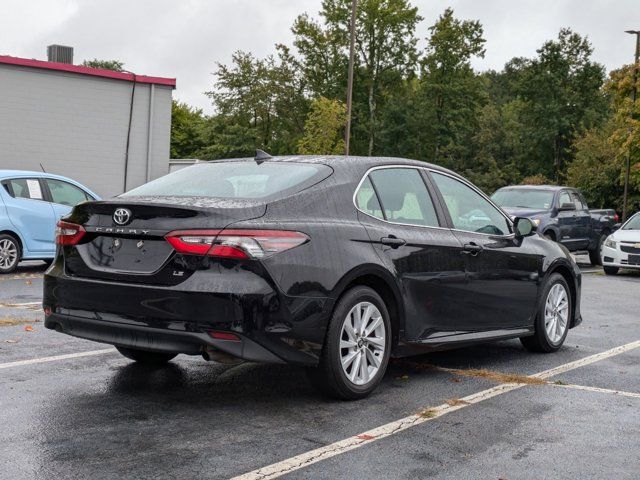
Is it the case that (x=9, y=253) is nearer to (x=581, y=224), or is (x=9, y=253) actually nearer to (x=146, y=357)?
(x=146, y=357)

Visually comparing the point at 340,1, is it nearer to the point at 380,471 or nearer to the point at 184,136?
the point at 184,136

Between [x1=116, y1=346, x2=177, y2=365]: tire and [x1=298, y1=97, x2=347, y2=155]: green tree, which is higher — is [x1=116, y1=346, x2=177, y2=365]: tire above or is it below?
below

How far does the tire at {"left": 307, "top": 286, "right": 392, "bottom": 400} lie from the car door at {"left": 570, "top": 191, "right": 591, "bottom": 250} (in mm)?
15914

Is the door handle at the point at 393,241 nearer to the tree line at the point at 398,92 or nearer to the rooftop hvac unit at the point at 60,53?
the rooftop hvac unit at the point at 60,53

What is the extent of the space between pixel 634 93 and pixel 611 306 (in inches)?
1115

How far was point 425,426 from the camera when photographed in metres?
5.18

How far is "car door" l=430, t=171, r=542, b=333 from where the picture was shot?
6832 mm

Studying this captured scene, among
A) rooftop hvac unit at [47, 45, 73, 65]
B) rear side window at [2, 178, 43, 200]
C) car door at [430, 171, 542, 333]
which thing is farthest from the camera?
rooftop hvac unit at [47, 45, 73, 65]

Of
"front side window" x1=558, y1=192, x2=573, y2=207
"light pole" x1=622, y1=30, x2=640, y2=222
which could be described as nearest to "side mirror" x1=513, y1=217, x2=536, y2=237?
"front side window" x1=558, y1=192, x2=573, y2=207

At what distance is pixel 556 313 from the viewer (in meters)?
8.02

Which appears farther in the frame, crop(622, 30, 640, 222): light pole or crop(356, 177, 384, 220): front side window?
crop(622, 30, 640, 222): light pole

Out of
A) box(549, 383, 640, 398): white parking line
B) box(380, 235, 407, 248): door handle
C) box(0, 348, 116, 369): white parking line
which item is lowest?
box(0, 348, 116, 369): white parking line

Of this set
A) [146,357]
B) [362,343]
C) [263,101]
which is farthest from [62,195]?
[263,101]

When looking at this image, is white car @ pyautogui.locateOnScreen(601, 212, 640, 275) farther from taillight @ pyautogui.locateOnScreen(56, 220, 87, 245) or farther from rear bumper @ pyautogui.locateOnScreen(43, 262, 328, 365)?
taillight @ pyautogui.locateOnScreen(56, 220, 87, 245)
